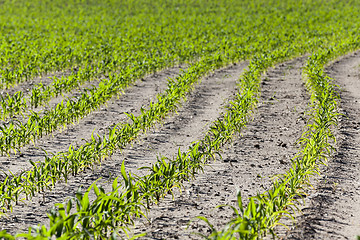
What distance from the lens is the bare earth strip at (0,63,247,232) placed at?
506 cm

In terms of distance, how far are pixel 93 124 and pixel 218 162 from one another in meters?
3.08

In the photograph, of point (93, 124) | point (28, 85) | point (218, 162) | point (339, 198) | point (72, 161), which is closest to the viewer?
point (339, 198)

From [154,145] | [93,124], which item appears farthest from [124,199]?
[93,124]

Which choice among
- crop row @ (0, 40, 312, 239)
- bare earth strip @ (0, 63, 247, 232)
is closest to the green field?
crop row @ (0, 40, 312, 239)

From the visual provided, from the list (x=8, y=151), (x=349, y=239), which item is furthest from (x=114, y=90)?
(x=349, y=239)

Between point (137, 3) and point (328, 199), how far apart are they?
123 feet

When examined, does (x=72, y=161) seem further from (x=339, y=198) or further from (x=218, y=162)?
(x=339, y=198)

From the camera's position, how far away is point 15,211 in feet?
16.7

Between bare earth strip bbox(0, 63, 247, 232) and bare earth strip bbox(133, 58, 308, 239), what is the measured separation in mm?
898

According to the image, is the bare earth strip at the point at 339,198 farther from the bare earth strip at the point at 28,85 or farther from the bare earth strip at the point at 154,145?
the bare earth strip at the point at 28,85

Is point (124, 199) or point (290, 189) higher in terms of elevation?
point (290, 189)

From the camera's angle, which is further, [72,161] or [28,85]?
[28,85]

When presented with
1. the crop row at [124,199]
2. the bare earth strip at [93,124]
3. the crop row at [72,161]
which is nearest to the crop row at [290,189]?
the crop row at [124,199]

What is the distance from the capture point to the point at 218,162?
6.62m
